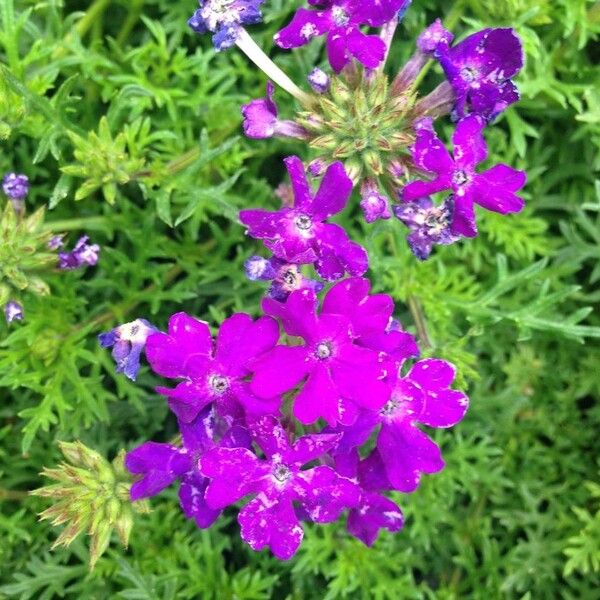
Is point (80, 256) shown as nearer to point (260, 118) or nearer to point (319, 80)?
point (260, 118)

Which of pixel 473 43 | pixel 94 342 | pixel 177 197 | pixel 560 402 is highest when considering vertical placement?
pixel 473 43

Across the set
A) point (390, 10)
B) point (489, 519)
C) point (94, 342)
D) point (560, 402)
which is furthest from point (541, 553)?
point (390, 10)

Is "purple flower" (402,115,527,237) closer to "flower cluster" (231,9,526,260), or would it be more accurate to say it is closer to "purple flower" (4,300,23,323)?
"flower cluster" (231,9,526,260)

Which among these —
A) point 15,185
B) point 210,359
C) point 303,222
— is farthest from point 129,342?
point 15,185

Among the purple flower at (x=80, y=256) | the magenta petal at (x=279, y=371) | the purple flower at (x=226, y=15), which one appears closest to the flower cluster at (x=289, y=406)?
the magenta petal at (x=279, y=371)

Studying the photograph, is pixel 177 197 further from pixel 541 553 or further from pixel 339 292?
pixel 541 553

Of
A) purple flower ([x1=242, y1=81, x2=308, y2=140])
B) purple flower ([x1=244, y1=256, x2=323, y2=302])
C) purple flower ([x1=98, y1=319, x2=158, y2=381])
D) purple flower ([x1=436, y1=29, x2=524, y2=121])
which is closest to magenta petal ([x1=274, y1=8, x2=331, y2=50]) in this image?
purple flower ([x1=242, y1=81, x2=308, y2=140])

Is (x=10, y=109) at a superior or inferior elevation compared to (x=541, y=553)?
superior
